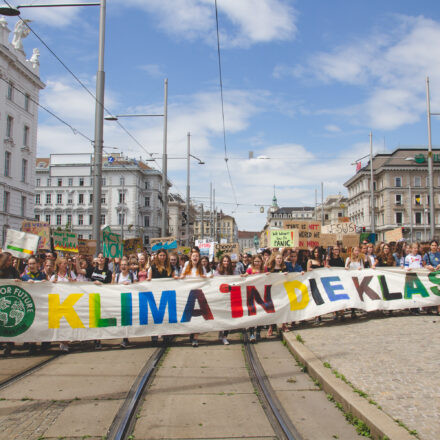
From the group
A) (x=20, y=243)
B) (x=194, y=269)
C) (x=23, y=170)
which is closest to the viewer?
(x=194, y=269)

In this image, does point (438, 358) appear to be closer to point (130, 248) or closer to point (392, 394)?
point (392, 394)

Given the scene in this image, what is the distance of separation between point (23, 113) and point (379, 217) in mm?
65866

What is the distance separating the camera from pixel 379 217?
89312mm

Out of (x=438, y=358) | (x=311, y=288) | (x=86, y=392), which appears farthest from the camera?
(x=311, y=288)

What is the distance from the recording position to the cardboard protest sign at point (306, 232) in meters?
17.9

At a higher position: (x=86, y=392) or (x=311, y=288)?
(x=311, y=288)

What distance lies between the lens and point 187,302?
30.9ft

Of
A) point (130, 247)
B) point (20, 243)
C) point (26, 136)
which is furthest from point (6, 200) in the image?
point (20, 243)

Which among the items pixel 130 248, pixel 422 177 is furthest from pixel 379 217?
pixel 130 248

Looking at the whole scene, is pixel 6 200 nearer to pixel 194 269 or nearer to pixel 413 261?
pixel 194 269

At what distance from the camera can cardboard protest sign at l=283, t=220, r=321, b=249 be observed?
17938mm

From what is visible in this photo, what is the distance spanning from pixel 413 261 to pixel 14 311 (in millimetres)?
8859

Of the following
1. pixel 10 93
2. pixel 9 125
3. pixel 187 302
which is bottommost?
pixel 187 302

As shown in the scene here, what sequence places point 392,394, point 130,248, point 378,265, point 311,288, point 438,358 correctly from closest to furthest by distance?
point 392,394
point 438,358
point 311,288
point 378,265
point 130,248
